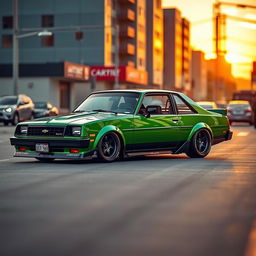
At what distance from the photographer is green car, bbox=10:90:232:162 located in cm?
1477

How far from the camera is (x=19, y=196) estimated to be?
31.7 feet

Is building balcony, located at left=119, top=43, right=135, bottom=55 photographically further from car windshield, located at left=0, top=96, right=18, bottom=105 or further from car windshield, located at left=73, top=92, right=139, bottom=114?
car windshield, located at left=73, top=92, right=139, bottom=114

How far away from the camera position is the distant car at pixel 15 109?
41.1m

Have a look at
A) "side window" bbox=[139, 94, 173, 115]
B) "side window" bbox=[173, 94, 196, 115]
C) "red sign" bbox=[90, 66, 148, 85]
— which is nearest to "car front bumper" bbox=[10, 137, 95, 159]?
"side window" bbox=[139, 94, 173, 115]

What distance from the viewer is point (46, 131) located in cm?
1497

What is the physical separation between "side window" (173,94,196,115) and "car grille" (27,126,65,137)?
2.94m

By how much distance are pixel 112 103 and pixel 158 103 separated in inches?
40.3

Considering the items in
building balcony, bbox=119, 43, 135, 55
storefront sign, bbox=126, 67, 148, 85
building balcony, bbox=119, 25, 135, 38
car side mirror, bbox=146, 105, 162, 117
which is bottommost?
car side mirror, bbox=146, 105, 162, 117

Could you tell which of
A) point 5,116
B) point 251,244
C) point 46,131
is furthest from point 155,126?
point 5,116

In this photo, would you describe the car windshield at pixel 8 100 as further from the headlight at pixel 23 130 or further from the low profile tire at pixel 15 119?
the headlight at pixel 23 130

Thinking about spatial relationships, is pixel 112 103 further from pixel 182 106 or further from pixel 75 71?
pixel 75 71

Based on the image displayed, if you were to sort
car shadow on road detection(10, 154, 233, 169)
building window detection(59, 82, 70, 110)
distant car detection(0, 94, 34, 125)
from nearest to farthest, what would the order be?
car shadow on road detection(10, 154, 233, 169), distant car detection(0, 94, 34, 125), building window detection(59, 82, 70, 110)

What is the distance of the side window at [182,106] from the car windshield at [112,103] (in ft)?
3.54

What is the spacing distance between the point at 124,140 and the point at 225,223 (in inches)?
307
